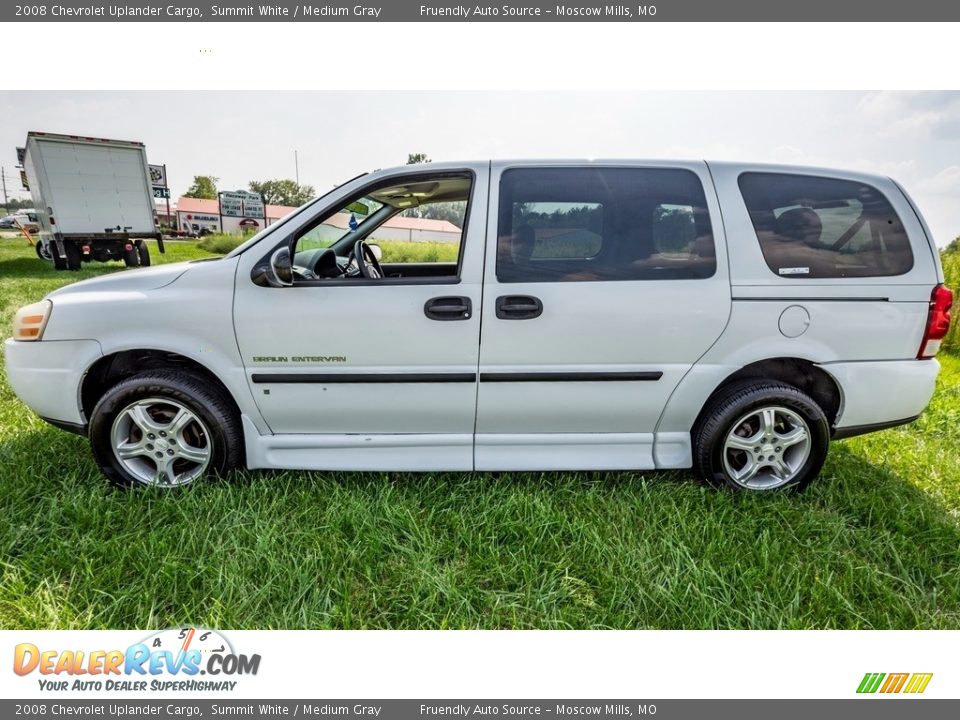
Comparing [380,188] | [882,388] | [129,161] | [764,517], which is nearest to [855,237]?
[882,388]

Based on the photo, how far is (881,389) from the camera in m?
2.53

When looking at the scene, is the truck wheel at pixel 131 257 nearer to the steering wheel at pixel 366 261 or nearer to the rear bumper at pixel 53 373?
the rear bumper at pixel 53 373

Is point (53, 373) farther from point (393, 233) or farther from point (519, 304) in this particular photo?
point (519, 304)

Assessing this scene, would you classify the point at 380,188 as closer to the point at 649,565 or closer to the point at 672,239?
the point at 672,239

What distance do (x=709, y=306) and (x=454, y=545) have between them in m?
1.66

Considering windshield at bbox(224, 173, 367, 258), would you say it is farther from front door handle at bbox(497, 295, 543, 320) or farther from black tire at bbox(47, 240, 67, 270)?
black tire at bbox(47, 240, 67, 270)

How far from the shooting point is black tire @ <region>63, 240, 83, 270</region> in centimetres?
995

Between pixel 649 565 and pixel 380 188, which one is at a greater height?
pixel 380 188

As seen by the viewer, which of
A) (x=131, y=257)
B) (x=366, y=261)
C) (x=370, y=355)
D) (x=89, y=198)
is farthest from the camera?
(x=131, y=257)

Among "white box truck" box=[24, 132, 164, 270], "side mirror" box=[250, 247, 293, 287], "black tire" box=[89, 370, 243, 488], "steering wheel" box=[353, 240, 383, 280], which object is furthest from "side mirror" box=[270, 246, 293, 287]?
"white box truck" box=[24, 132, 164, 270]

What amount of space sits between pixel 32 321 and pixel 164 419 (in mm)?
808

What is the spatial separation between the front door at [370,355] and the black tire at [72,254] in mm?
10450

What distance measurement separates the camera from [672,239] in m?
2.45

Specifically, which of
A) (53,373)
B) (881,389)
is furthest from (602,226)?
(53,373)
